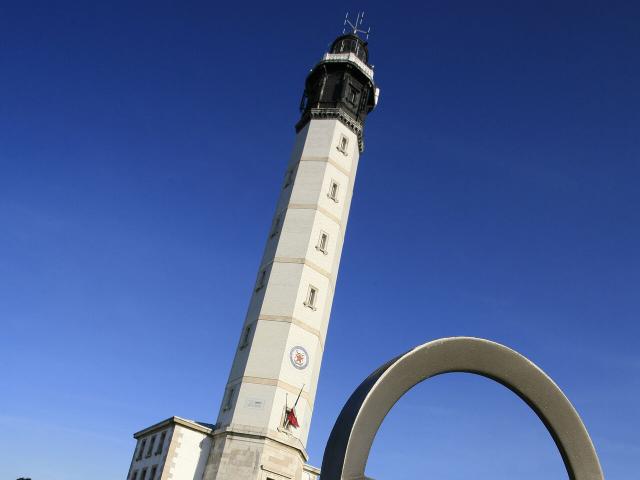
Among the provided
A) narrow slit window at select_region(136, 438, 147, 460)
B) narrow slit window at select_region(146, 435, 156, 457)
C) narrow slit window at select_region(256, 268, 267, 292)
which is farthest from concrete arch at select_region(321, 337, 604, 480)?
narrow slit window at select_region(136, 438, 147, 460)

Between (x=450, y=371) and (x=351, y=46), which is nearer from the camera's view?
(x=450, y=371)

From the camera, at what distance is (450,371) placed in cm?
947

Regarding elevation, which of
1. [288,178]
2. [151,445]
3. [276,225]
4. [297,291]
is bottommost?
[151,445]

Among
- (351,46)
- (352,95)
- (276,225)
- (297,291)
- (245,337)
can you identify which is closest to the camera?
(297,291)

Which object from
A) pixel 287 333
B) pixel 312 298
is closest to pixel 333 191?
pixel 312 298

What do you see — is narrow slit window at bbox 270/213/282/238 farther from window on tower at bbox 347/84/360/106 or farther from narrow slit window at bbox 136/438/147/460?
narrow slit window at bbox 136/438/147/460

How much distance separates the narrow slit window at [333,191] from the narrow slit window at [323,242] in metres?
2.89

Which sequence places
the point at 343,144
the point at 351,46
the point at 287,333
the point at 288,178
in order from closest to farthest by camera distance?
1. the point at 287,333
2. the point at 288,178
3. the point at 343,144
4. the point at 351,46

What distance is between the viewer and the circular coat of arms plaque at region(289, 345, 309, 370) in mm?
35312

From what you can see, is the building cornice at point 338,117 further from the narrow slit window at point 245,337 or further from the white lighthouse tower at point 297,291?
the narrow slit window at point 245,337

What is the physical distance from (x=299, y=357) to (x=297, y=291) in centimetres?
390

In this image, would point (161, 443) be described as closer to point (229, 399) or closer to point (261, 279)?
point (229, 399)

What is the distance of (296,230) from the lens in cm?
3953

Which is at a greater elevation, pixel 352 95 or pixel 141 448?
pixel 352 95
